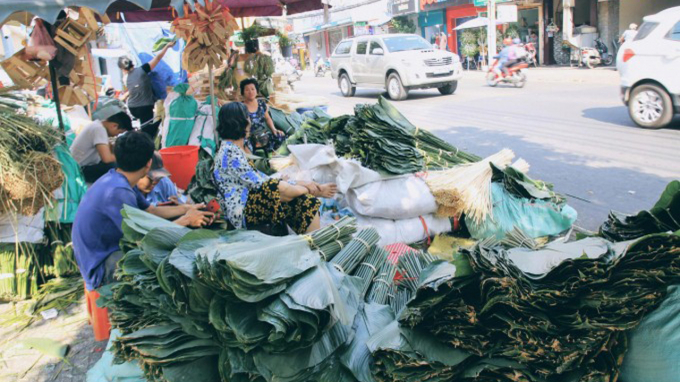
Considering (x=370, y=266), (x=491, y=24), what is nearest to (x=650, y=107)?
(x=370, y=266)

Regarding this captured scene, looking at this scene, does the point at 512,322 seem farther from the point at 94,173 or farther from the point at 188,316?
the point at 94,173

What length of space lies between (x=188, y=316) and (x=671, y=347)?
5.66 feet

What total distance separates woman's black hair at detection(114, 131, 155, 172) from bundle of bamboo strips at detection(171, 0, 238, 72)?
73.3 inches

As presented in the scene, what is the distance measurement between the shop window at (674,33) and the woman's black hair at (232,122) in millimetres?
7262

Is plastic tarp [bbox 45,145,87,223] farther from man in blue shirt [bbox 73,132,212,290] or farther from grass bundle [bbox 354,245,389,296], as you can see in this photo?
grass bundle [bbox 354,245,389,296]

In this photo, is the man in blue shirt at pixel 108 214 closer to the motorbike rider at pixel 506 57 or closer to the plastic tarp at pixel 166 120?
the plastic tarp at pixel 166 120

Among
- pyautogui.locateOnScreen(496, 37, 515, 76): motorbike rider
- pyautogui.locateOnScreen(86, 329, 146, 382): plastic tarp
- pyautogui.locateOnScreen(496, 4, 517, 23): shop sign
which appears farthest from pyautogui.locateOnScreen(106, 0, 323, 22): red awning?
pyautogui.locateOnScreen(496, 4, 517, 23): shop sign

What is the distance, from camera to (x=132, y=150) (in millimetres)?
3074

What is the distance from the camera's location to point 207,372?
2.20m

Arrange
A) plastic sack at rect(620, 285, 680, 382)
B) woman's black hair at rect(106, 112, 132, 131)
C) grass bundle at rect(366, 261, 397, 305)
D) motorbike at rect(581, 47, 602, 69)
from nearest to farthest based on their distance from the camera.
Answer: plastic sack at rect(620, 285, 680, 382)
grass bundle at rect(366, 261, 397, 305)
woman's black hair at rect(106, 112, 132, 131)
motorbike at rect(581, 47, 602, 69)

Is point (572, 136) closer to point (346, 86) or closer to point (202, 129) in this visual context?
point (202, 129)

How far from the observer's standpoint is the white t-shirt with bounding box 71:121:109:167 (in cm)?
445

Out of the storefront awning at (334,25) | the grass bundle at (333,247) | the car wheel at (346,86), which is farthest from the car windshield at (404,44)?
the storefront awning at (334,25)

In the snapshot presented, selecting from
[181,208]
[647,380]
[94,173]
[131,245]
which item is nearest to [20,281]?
[94,173]
